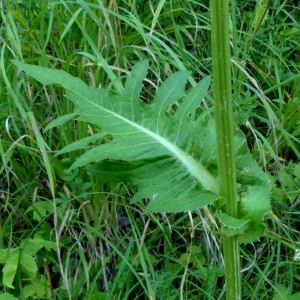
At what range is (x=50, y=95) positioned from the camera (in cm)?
210

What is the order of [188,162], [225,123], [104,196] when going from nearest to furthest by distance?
[225,123]
[188,162]
[104,196]

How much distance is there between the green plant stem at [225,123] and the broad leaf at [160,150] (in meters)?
0.03

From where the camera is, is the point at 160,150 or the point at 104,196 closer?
the point at 160,150

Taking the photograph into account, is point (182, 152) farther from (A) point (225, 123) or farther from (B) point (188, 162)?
(A) point (225, 123)

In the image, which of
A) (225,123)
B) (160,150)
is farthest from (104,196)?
(225,123)

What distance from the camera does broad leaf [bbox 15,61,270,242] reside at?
1240mm

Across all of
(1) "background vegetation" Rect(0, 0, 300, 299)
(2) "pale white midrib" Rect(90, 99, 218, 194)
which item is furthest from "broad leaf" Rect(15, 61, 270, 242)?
(1) "background vegetation" Rect(0, 0, 300, 299)

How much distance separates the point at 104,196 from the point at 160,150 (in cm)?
58

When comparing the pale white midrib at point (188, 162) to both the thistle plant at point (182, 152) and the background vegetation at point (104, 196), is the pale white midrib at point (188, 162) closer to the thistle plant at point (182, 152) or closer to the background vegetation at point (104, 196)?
the thistle plant at point (182, 152)

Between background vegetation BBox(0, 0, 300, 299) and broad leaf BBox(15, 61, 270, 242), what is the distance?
0.39m

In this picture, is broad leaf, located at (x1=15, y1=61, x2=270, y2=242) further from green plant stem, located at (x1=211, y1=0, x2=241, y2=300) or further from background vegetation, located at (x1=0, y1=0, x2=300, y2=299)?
background vegetation, located at (x1=0, y1=0, x2=300, y2=299)

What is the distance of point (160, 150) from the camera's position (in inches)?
54.2

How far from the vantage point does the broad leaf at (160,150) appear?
4.07ft

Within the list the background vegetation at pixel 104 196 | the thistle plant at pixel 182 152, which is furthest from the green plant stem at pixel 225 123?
the background vegetation at pixel 104 196
